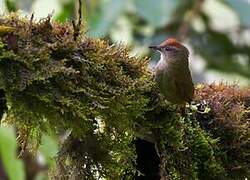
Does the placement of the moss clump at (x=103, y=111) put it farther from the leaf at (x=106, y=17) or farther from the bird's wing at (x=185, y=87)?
the leaf at (x=106, y=17)

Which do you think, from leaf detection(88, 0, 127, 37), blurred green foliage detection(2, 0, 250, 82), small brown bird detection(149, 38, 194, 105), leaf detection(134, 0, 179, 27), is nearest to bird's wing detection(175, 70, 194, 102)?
small brown bird detection(149, 38, 194, 105)

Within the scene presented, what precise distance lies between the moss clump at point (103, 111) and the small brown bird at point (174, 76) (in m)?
0.03

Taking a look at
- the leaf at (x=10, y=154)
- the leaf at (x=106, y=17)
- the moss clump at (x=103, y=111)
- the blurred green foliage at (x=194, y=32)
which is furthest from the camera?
the blurred green foliage at (x=194, y=32)

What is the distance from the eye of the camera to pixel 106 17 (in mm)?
2160

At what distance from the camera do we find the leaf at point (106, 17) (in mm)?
2088

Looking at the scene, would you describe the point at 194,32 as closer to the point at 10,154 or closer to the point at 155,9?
the point at 155,9

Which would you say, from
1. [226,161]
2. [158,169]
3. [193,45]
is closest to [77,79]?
[158,169]

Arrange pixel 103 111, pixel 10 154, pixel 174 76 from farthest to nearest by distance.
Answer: pixel 10 154 < pixel 174 76 < pixel 103 111

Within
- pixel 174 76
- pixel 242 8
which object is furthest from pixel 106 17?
pixel 174 76

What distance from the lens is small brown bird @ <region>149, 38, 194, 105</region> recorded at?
149 cm

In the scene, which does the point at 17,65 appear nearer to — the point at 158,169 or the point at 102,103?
the point at 102,103

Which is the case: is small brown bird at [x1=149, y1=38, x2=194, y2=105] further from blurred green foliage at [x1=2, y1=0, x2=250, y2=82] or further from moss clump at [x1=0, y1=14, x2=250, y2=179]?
blurred green foliage at [x1=2, y1=0, x2=250, y2=82]

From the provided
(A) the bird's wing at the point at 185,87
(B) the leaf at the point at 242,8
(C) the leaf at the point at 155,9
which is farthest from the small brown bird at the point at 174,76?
(B) the leaf at the point at 242,8

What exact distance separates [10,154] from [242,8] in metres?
0.96
